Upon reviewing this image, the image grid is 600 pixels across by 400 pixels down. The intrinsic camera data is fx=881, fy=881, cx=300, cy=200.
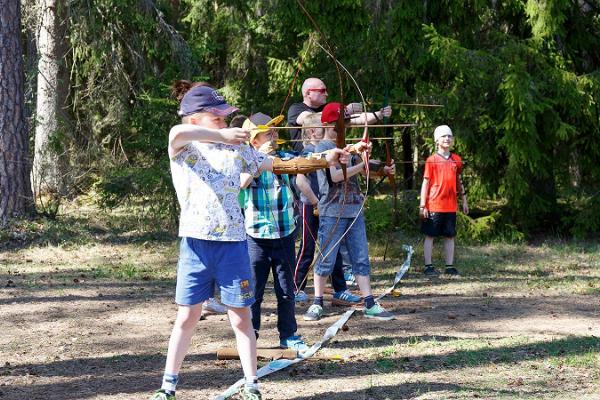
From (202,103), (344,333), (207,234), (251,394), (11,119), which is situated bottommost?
(344,333)

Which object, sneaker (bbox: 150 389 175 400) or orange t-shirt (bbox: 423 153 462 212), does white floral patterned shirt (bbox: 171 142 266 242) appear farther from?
orange t-shirt (bbox: 423 153 462 212)

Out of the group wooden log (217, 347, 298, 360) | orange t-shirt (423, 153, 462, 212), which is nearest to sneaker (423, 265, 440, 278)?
orange t-shirt (423, 153, 462, 212)

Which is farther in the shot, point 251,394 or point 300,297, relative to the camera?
point 300,297

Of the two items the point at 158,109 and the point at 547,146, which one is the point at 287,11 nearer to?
the point at 158,109

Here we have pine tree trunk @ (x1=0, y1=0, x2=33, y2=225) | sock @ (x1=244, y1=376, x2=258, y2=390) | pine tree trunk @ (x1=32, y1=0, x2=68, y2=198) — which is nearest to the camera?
→ sock @ (x1=244, y1=376, x2=258, y2=390)

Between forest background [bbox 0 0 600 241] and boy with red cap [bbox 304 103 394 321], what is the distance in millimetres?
4140

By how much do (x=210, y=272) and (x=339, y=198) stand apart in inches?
108

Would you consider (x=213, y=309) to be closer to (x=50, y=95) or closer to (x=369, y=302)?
(x=369, y=302)

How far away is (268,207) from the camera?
20.1ft

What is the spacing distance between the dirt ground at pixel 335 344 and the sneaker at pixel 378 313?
0.09m

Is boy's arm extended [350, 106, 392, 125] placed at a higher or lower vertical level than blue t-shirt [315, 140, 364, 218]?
higher

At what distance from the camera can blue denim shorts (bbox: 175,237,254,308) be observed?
16.0ft

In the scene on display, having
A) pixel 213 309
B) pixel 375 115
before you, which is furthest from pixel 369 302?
pixel 375 115

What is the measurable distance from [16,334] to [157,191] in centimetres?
593
